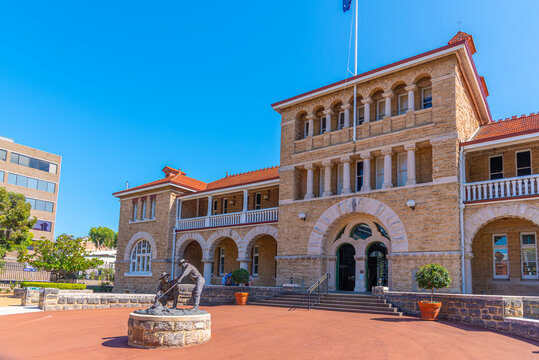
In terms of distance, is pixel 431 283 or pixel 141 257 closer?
pixel 431 283

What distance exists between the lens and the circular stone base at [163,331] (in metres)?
8.96

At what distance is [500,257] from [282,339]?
11.6 metres

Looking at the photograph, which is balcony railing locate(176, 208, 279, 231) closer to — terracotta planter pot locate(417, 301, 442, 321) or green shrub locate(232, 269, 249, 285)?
green shrub locate(232, 269, 249, 285)

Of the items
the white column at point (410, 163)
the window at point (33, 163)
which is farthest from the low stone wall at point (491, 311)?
the window at point (33, 163)

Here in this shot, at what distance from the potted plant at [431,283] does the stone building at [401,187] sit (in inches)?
102

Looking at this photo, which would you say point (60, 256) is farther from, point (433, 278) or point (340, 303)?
point (433, 278)

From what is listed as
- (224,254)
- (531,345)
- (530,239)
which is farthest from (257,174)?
(531,345)

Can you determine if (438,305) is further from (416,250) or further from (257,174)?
(257,174)

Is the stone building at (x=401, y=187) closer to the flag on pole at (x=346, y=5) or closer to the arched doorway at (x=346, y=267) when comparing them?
the arched doorway at (x=346, y=267)

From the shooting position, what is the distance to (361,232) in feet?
66.0

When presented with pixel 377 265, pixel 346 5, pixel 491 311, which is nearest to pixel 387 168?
pixel 377 265

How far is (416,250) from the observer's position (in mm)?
17422

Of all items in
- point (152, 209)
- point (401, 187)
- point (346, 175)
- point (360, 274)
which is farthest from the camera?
point (152, 209)

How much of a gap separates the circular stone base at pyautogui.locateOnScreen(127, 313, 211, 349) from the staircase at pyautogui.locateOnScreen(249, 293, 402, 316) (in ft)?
26.1
